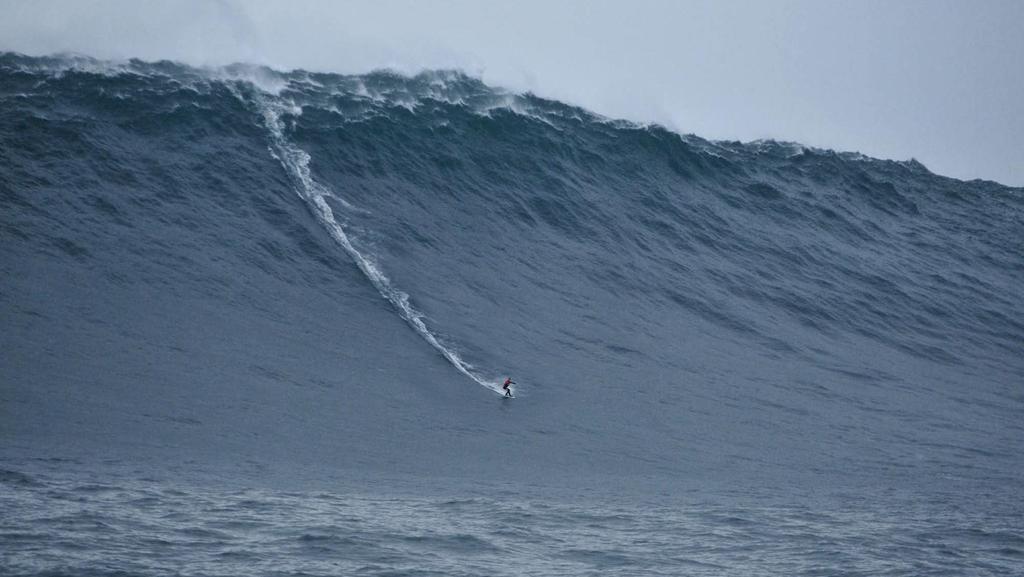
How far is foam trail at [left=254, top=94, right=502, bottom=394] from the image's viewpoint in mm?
18297

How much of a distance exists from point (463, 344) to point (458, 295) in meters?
2.17

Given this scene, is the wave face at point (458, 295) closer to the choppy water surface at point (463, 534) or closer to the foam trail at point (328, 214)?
the foam trail at point (328, 214)

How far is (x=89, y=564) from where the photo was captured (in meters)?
8.87

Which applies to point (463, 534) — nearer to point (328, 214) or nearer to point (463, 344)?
point (463, 344)

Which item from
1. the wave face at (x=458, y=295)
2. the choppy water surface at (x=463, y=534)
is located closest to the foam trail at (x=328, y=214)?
the wave face at (x=458, y=295)

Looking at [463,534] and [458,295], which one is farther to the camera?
[458,295]

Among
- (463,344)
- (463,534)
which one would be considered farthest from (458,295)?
(463,534)

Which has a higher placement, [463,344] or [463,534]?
A: [463,344]

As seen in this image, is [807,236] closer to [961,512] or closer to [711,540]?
[961,512]

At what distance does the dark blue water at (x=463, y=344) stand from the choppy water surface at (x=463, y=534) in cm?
6

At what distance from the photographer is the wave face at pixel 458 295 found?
14.9 metres

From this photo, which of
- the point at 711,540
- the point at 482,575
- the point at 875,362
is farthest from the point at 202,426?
the point at 875,362

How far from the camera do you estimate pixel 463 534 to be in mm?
10906

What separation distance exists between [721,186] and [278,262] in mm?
14727
